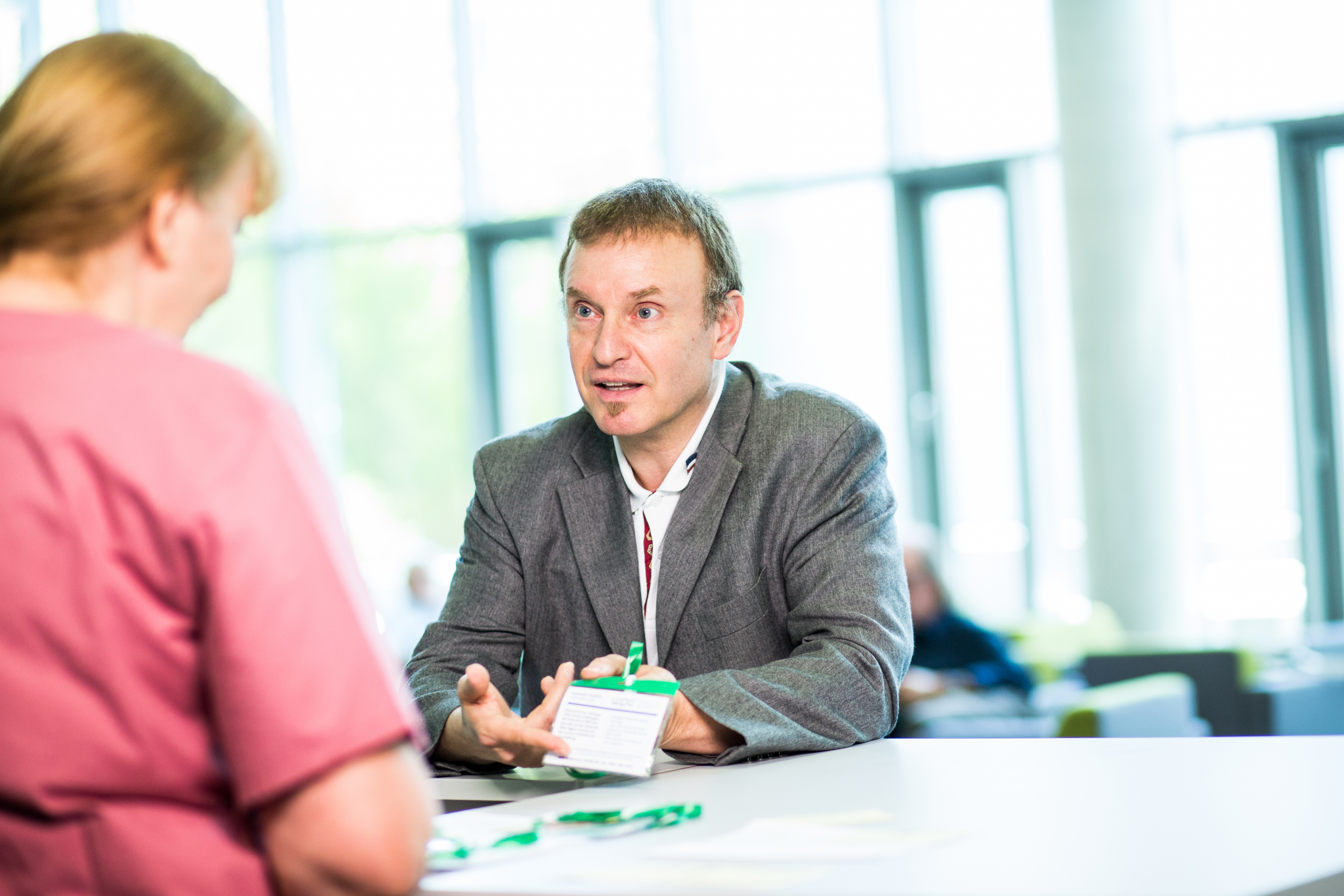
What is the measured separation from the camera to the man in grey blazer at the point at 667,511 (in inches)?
81.6

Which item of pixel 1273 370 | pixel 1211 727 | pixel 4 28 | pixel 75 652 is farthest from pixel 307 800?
pixel 4 28

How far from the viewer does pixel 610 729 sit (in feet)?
5.54

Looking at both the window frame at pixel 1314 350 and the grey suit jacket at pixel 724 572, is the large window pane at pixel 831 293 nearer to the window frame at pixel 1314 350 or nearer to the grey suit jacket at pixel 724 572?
the window frame at pixel 1314 350

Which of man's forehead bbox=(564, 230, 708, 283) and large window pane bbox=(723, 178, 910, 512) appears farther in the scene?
large window pane bbox=(723, 178, 910, 512)

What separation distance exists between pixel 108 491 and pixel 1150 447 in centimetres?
693

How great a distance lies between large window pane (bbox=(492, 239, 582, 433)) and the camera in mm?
9367

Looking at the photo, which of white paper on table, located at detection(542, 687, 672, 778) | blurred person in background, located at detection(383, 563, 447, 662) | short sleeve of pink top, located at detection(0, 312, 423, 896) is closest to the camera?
short sleeve of pink top, located at detection(0, 312, 423, 896)

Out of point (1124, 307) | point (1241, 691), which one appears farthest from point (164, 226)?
point (1124, 307)

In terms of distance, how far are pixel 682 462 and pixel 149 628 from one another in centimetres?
135

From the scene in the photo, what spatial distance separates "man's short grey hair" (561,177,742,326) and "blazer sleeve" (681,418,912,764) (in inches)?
13.2

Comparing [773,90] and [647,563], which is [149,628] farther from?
[773,90]

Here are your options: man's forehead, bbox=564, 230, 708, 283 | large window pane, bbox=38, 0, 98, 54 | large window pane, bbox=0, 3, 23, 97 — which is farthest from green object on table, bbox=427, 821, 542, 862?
large window pane, bbox=0, 3, 23, 97

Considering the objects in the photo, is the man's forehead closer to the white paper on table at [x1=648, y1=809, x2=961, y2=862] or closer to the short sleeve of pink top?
the white paper on table at [x1=648, y1=809, x2=961, y2=862]

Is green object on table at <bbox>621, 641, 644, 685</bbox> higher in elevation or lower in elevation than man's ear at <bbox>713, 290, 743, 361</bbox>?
lower
